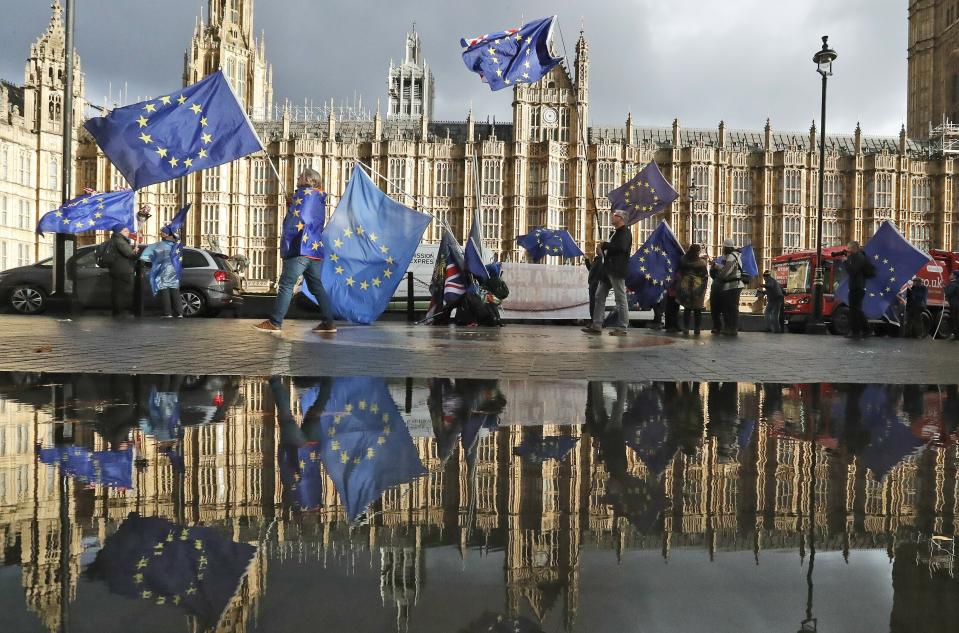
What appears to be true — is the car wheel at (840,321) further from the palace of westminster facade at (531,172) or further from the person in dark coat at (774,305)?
the palace of westminster facade at (531,172)

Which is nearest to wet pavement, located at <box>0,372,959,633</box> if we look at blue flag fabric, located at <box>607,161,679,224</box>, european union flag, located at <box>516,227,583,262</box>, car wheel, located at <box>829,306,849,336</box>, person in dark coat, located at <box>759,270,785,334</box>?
blue flag fabric, located at <box>607,161,679,224</box>

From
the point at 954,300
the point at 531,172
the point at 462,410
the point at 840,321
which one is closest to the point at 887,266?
the point at 954,300

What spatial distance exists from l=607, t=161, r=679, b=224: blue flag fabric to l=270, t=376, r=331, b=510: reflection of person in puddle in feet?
32.8

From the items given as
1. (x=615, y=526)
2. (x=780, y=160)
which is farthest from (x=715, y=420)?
(x=780, y=160)

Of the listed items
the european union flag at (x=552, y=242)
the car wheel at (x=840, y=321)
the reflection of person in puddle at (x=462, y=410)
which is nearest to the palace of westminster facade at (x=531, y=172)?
the european union flag at (x=552, y=242)

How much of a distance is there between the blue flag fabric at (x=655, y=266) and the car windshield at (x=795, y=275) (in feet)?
26.6

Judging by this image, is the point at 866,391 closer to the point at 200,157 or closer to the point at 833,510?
the point at 833,510

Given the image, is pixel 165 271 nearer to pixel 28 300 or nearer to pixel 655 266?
pixel 28 300

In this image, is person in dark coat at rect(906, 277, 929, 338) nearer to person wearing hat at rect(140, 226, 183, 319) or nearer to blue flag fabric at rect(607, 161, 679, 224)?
blue flag fabric at rect(607, 161, 679, 224)

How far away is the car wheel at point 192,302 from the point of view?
13727mm

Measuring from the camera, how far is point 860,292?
12.1 meters

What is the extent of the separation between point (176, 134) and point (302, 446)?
7.23m

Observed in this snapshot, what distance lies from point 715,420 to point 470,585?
90.3 inches

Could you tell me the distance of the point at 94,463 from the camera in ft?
7.68
